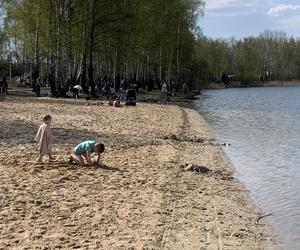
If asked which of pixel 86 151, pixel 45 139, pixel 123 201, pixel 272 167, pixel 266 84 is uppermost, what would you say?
pixel 266 84

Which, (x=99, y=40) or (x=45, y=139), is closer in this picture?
(x=45, y=139)

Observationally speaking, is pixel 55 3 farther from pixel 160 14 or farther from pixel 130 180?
pixel 130 180

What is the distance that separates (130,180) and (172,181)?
44.1 inches

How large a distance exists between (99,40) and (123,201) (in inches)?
1450

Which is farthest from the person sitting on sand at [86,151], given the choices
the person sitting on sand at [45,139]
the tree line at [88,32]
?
the tree line at [88,32]

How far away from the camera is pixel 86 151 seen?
1330cm

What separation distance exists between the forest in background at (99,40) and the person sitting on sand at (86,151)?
1042 inches

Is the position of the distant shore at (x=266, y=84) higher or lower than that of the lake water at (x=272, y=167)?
higher

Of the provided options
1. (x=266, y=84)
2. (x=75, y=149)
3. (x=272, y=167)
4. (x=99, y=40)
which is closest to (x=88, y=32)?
(x=99, y=40)

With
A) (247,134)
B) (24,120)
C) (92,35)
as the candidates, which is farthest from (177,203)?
(92,35)

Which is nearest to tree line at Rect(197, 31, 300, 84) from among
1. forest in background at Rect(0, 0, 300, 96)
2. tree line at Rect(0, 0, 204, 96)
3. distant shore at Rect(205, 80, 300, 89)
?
distant shore at Rect(205, 80, 300, 89)

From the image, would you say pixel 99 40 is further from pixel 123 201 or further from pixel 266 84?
pixel 266 84

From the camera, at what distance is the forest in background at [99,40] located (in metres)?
41.9

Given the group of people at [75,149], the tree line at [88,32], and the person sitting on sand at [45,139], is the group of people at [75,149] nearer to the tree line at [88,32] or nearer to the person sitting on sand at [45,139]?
the person sitting on sand at [45,139]
